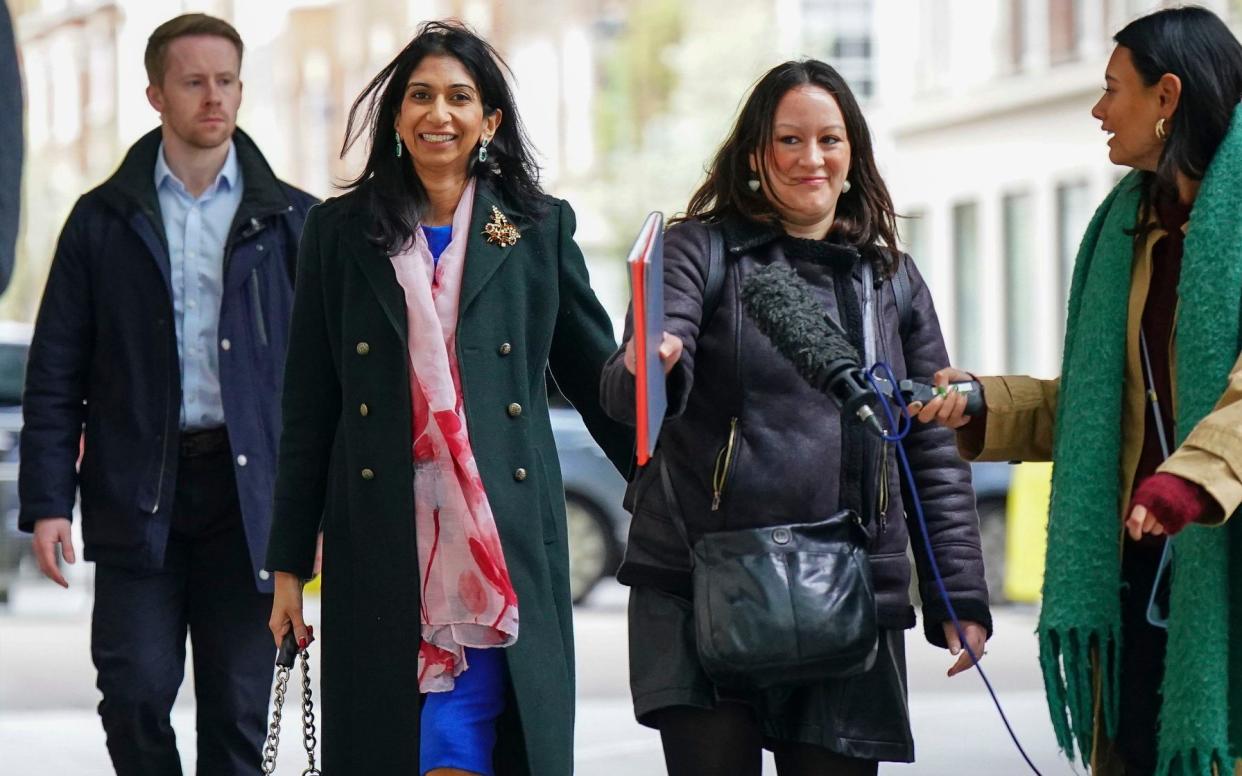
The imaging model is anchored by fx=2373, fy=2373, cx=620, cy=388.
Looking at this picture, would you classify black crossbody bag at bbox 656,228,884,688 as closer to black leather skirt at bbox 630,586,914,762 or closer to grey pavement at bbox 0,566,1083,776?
black leather skirt at bbox 630,586,914,762

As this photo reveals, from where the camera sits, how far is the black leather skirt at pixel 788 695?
4.47 metres

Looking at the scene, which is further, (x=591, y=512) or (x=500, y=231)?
(x=591, y=512)

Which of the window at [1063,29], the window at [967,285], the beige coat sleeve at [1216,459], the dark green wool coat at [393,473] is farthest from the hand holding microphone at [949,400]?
the window at [967,285]

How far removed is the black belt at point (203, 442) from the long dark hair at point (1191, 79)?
2.49m

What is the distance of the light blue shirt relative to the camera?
5793 millimetres

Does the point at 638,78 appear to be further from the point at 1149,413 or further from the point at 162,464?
the point at 1149,413

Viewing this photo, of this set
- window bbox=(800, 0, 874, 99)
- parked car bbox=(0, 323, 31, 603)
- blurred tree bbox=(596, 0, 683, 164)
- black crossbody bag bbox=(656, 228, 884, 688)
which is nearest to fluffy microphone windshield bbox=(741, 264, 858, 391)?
black crossbody bag bbox=(656, 228, 884, 688)

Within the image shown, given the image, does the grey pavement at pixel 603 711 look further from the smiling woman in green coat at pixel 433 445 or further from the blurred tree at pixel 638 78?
the blurred tree at pixel 638 78

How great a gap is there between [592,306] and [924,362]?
2.50 feet

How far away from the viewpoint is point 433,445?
4.73m

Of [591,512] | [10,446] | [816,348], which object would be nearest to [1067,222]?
[591,512]

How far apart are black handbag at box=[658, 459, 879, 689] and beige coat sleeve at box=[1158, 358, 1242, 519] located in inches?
29.1

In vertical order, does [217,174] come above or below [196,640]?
above

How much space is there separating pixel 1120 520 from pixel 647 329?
1.01 m
